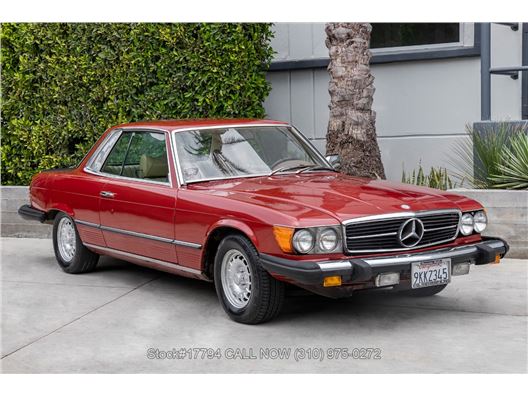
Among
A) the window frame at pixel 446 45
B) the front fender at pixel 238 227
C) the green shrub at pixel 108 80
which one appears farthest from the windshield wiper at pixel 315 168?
the window frame at pixel 446 45

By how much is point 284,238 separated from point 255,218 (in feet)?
1.12

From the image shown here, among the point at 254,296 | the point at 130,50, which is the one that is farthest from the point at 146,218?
the point at 130,50

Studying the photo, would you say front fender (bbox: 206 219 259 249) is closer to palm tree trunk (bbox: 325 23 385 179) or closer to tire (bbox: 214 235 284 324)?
tire (bbox: 214 235 284 324)

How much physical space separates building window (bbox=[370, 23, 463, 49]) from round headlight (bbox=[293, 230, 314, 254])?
6429mm

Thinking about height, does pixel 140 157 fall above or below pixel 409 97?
below

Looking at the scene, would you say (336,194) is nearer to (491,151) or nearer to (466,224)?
(466,224)

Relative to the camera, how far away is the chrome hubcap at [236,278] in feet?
22.1

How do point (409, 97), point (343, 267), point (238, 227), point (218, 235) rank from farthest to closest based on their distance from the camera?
point (409, 97) < point (218, 235) < point (238, 227) < point (343, 267)

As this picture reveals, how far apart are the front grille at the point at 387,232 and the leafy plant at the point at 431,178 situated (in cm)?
373

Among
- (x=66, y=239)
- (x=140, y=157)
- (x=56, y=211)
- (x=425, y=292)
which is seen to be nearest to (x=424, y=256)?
(x=425, y=292)

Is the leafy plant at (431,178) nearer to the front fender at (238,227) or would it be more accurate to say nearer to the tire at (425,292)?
the tire at (425,292)

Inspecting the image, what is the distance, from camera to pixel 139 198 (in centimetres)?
774

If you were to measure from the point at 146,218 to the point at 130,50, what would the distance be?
4376mm

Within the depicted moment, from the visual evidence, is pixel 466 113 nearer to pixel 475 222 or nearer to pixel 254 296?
pixel 475 222
